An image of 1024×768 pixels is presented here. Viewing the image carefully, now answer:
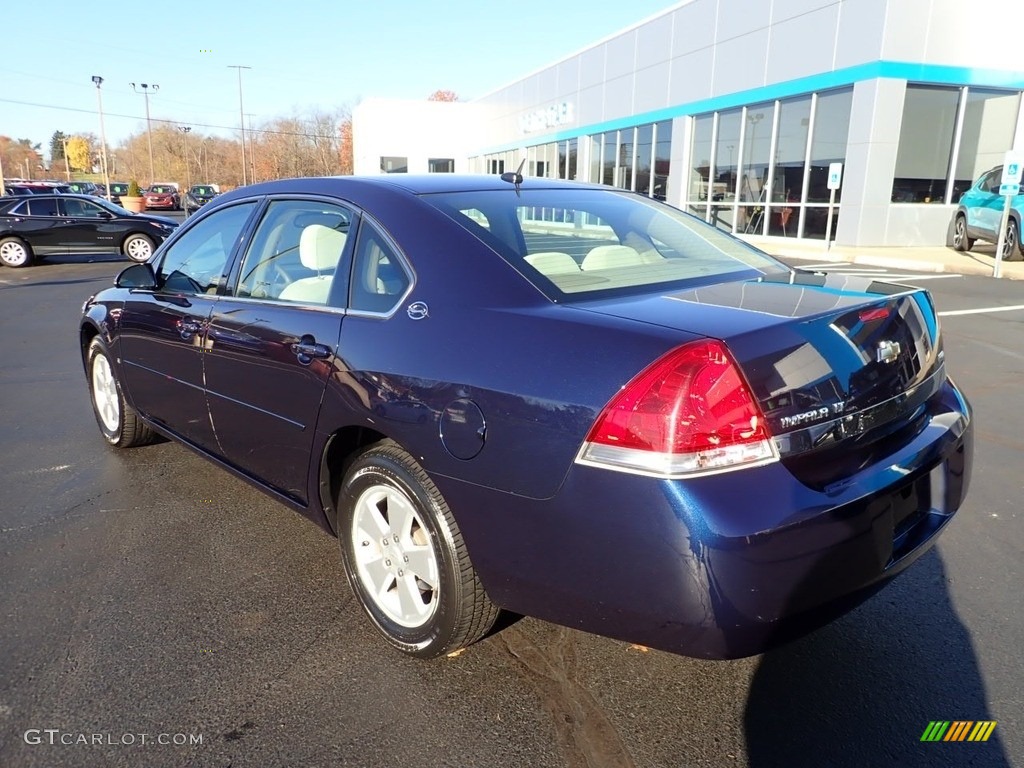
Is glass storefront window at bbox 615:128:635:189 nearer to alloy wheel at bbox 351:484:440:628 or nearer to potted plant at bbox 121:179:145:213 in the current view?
alloy wheel at bbox 351:484:440:628

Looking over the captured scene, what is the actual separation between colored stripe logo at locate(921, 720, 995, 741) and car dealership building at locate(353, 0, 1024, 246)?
581 inches

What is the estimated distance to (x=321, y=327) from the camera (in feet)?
9.21

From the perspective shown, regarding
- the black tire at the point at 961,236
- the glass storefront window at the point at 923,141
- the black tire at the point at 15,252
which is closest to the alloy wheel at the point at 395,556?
the black tire at the point at 961,236

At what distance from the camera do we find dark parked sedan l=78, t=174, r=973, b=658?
1.92 meters

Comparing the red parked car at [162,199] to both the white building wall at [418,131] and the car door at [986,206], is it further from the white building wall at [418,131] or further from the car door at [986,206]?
the car door at [986,206]

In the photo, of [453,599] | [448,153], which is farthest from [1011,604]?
[448,153]

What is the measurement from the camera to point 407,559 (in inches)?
102

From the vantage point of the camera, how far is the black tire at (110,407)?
464cm

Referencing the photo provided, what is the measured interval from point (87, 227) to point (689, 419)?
62.0 feet

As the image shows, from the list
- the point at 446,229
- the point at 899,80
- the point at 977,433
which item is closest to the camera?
the point at 446,229

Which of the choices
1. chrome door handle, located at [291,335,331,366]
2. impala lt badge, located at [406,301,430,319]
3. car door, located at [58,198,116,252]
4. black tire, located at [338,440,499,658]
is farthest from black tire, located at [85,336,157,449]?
car door, located at [58,198,116,252]

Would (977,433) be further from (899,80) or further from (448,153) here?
(448,153)

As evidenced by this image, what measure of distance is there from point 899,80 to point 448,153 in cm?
3560

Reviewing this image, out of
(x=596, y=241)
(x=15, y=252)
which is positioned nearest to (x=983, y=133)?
(x=596, y=241)
